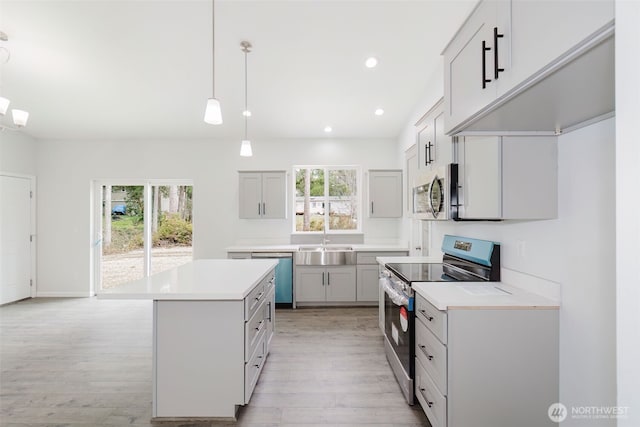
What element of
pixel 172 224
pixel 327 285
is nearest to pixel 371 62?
pixel 327 285

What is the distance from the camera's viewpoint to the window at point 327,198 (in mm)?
5141

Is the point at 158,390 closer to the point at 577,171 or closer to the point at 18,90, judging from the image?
the point at 577,171

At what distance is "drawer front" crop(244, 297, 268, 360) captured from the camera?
1959mm

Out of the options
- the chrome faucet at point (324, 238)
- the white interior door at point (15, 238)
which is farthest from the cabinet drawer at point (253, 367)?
the white interior door at point (15, 238)

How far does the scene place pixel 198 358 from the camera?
6.27 feet

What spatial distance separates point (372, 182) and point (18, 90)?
489 centimetres

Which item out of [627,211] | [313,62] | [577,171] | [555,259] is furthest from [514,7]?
[313,62]

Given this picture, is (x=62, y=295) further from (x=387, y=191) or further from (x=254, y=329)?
(x=387, y=191)

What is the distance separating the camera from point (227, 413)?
1.93 metres

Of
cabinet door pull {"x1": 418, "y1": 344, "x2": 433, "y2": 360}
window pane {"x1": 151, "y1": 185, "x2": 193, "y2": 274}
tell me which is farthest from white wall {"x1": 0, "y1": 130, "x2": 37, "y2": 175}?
cabinet door pull {"x1": 418, "y1": 344, "x2": 433, "y2": 360}

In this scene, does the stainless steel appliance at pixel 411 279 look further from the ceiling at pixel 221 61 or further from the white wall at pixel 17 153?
the white wall at pixel 17 153

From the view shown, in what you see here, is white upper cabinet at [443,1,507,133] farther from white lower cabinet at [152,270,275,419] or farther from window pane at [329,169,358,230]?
window pane at [329,169,358,230]

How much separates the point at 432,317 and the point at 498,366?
0.40m

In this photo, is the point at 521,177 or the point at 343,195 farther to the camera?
the point at 343,195
